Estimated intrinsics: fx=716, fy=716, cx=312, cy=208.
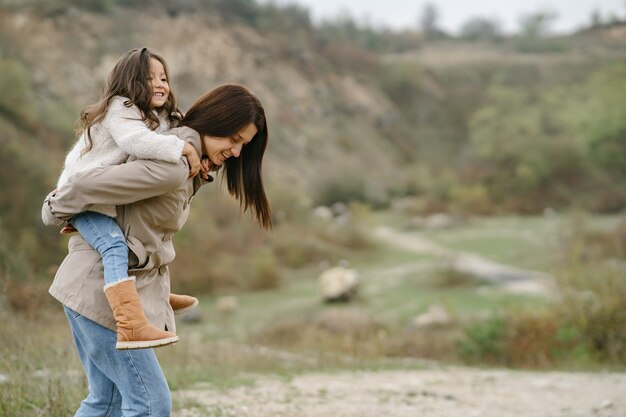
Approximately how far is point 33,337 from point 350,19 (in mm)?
54209

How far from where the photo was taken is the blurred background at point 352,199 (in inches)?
424

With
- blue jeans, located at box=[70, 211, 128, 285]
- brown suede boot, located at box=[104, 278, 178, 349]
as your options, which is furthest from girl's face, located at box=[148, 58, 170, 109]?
brown suede boot, located at box=[104, 278, 178, 349]

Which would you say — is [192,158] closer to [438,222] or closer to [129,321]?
[129,321]

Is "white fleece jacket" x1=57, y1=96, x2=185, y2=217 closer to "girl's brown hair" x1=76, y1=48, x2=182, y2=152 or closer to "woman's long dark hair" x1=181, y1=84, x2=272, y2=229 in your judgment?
"girl's brown hair" x1=76, y1=48, x2=182, y2=152

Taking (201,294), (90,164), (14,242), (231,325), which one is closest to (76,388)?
(90,164)

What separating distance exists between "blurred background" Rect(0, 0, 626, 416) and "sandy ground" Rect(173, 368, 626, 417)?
68 cm

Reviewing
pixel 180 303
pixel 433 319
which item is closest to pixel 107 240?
pixel 180 303

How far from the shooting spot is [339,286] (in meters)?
16.3

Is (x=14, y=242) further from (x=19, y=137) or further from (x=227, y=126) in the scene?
(x=227, y=126)

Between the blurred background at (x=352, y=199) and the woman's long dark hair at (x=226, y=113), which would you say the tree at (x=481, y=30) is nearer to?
the blurred background at (x=352, y=199)

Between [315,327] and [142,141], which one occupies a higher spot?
[142,141]

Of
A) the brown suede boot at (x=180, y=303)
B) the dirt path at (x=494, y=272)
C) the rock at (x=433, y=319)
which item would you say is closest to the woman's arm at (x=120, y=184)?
the brown suede boot at (x=180, y=303)

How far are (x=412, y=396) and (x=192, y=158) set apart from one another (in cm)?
435

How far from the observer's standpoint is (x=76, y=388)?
16.1ft
